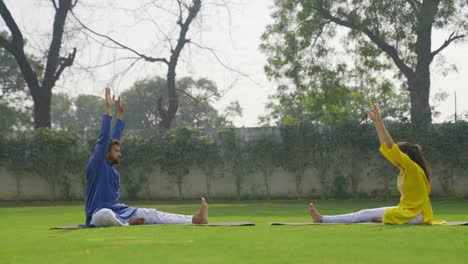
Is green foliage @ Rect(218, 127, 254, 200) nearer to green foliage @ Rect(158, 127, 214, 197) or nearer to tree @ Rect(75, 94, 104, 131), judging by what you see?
green foliage @ Rect(158, 127, 214, 197)

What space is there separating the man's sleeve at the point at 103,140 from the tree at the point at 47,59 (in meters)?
17.1

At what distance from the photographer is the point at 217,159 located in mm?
21094

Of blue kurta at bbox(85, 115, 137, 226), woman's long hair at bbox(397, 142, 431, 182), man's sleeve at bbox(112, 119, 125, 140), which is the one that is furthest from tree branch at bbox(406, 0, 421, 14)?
blue kurta at bbox(85, 115, 137, 226)

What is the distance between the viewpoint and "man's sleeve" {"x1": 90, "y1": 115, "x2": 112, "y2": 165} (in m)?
8.13

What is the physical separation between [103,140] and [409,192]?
135 inches

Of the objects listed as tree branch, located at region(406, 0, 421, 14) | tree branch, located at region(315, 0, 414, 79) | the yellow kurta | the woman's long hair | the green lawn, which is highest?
tree branch, located at region(406, 0, 421, 14)

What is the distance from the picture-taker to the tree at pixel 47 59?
2478 cm

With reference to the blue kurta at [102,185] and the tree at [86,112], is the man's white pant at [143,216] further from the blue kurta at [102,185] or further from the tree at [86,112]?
the tree at [86,112]

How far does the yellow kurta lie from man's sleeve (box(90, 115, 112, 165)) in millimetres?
3031

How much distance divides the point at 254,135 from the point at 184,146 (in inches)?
82.0

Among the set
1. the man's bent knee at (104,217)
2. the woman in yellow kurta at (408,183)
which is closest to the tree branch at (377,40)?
the woman in yellow kurta at (408,183)

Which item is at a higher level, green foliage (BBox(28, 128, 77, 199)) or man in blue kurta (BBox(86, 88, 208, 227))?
green foliage (BBox(28, 128, 77, 199))

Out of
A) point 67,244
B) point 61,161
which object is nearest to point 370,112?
point 67,244

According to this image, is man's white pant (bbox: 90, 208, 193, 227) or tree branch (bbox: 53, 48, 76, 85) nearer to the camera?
man's white pant (bbox: 90, 208, 193, 227)
